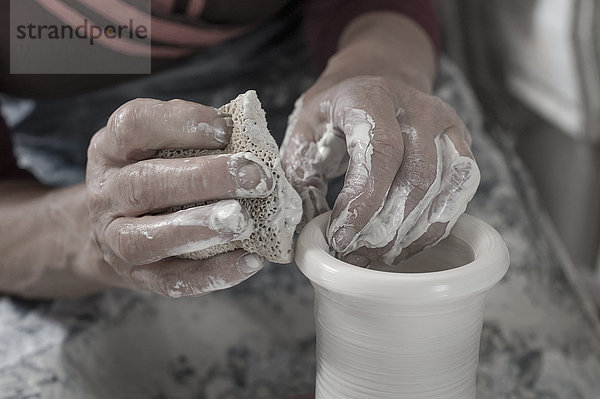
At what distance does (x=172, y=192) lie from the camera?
0.60 meters

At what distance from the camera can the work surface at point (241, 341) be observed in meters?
0.87

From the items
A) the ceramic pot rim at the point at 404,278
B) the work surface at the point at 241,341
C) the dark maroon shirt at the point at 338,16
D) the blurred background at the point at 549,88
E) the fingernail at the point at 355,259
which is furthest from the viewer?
the blurred background at the point at 549,88

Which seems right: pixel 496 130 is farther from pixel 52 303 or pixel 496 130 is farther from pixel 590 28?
pixel 52 303

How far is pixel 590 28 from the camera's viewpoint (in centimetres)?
123

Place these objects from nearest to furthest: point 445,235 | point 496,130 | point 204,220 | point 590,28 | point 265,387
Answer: point 204,220 < point 445,235 < point 265,387 < point 590,28 < point 496,130

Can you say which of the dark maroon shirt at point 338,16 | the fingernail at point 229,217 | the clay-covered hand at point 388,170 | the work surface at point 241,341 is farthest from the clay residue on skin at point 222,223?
the dark maroon shirt at point 338,16

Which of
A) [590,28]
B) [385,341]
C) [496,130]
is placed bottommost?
[496,130]

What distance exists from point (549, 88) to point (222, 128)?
1013 mm

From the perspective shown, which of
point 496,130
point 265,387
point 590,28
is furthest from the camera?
point 496,130

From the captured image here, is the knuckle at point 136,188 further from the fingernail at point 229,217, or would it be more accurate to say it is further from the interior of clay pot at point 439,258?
the interior of clay pot at point 439,258

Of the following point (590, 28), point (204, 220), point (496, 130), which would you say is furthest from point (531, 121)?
point (204, 220)

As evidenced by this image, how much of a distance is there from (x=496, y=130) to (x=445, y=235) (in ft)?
2.55

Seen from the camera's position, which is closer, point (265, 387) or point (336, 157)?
point (336, 157)

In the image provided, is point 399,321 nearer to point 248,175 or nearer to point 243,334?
point 248,175
